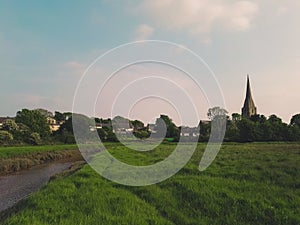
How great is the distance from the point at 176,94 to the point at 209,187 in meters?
6.23

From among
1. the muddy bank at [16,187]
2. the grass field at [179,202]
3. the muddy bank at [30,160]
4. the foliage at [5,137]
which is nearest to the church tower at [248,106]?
the muddy bank at [30,160]

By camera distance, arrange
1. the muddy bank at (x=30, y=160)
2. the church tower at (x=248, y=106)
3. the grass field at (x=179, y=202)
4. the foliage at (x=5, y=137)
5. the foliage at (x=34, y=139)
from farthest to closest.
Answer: the church tower at (x=248, y=106), the foliage at (x=34, y=139), the foliage at (x=5, y=137), the muddy bank at (x=30, y=160), the grass field at (x=179, y=202)

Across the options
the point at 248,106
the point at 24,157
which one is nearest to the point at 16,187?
the point at 24,157

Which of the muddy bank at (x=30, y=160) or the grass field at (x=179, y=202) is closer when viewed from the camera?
the grass field at (x=179, y=202)

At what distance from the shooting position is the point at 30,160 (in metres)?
38.6

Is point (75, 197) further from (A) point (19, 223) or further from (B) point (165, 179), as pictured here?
(B) point (165, 179)

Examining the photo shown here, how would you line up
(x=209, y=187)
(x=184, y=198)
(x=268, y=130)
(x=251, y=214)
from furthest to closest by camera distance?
1. (x=268, y=130)
2. (x=209, y=187)
3. (x=184, y=198)
4. (x=251, y=214)

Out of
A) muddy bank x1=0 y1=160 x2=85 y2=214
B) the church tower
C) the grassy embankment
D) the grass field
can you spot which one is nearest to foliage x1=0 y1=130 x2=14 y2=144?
the grassy embankment

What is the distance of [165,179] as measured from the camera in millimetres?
15477

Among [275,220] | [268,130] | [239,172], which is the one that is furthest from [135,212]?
[268,130]

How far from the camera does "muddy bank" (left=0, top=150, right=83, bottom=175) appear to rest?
33.3 meters

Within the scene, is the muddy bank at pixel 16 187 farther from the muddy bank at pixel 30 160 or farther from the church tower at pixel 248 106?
the church tower at pixel 248 106

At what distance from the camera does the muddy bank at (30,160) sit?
33.3 m

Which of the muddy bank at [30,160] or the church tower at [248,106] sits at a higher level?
the church tower at [248,106]
